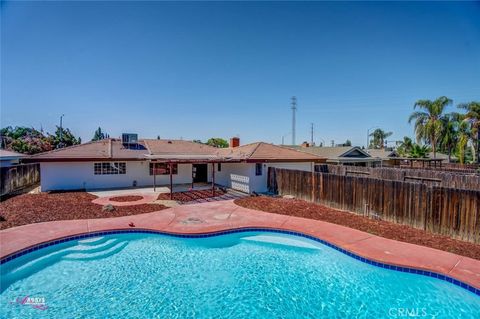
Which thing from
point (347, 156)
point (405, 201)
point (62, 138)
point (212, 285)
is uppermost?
point (62, 138)

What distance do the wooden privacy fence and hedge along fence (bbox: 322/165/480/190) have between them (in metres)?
23.3

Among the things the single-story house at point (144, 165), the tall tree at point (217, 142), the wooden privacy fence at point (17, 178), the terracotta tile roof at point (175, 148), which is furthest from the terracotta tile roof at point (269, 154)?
the tall tree at point (217, 142)

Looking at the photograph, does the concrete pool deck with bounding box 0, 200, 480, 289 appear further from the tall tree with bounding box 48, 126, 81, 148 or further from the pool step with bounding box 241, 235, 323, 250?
A: the tall tree with bounding box 48, 126, 81, 148

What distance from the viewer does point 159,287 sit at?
6227 millimetres

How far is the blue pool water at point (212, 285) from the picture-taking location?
17.6ft

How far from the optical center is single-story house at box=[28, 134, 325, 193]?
16734 millimetres

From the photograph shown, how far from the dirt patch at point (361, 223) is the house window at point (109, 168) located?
9.79 meters

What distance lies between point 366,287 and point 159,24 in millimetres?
13554

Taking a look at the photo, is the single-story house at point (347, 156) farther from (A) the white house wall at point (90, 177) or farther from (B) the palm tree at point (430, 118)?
(A) the white house wall at point (90, 177)

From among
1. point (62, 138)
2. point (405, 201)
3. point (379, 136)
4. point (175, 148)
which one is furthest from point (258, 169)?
point (379, 136)

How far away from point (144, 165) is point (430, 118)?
134ft

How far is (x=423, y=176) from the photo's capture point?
1767 centimetres

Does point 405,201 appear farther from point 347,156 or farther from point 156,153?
point 347,156

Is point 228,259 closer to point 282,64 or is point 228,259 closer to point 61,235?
point 61,235
